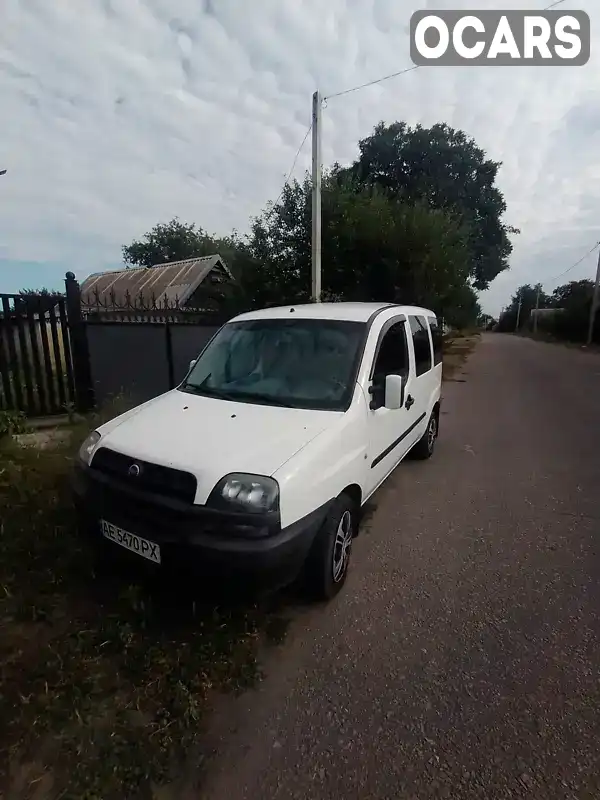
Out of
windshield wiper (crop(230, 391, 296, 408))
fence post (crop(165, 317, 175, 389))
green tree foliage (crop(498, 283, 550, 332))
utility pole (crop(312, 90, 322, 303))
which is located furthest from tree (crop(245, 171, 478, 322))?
green tree foliage (crop(498, 283, 550, 332))

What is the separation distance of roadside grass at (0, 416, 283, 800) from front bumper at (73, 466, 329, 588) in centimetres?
40

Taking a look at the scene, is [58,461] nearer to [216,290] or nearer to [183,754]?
[183,754]

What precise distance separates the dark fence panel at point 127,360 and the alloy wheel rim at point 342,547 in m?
4.54

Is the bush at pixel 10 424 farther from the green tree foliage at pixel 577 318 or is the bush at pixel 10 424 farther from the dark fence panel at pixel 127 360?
the green tree foliage at pixel 577 318

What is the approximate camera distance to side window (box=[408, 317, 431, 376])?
4.41 metres

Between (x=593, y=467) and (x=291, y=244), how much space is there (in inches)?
373

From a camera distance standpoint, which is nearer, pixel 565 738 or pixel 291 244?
pixel 565 738

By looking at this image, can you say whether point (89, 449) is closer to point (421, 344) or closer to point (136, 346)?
point (421, 344)

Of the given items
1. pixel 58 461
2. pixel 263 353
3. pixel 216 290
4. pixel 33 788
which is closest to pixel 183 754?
pixel 33 788

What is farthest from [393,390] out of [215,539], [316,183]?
[316,183]

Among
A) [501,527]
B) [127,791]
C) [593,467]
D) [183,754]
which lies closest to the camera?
[127,791]

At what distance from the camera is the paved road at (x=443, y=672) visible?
169 cm

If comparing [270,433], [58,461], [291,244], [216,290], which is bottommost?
[58,461]

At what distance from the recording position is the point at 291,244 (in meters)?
12.0
